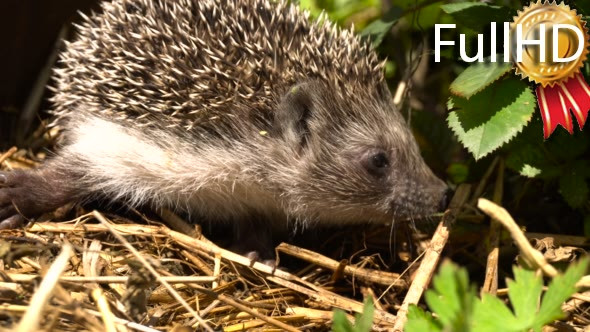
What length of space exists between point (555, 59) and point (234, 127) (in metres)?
1.16

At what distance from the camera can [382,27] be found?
3.26 meters

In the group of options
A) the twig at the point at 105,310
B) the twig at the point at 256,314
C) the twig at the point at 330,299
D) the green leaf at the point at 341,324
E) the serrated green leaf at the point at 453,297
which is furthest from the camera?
the twig at the point at 330,299

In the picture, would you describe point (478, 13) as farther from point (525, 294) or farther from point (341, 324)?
point (341, 324)

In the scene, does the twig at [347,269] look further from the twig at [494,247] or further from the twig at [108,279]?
the twig at [108,279]

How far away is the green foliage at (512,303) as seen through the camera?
5.78 ft

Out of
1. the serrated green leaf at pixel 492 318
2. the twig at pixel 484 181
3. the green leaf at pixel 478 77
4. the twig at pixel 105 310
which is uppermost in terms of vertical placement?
the green leaf at pixel 478 77

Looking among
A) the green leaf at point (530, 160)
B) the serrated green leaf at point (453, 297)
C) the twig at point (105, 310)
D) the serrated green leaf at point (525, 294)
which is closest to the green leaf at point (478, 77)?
the green leaf at point (530, 160)

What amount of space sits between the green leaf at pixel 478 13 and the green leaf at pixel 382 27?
1.56ft

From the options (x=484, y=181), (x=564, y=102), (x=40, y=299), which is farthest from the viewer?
(x=484, y=181)

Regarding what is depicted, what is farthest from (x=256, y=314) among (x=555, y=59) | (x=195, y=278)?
(x=555, y=59)

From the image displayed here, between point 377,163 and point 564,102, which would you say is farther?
point 377,163

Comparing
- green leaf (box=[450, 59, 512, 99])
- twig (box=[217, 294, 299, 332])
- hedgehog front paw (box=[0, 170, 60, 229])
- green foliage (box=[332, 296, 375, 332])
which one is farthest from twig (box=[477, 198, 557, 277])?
hedgehog front paw (box=[0, 170, 60, 229])

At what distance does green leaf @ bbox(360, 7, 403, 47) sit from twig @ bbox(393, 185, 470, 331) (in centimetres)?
75

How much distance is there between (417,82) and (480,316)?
2902 mm
